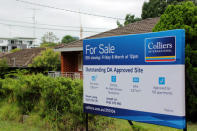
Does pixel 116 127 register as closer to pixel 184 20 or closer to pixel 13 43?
pixel 184 20

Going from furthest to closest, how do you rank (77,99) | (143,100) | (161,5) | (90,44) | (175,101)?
(161,5)
(77,99)
(90,44)
(143,100)
(175,101)

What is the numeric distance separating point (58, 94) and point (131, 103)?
→ 2793 mm

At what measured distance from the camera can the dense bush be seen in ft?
22.5

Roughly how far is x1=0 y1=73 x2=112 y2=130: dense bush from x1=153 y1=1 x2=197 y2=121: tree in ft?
8.51

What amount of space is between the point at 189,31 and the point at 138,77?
3701 millimetres

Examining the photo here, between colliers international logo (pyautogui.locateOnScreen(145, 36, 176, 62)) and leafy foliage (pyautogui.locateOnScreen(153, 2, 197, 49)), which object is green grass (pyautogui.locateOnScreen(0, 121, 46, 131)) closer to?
colliers international logo (pyautogui.locateOnScreen(145, 36, 176, 62))

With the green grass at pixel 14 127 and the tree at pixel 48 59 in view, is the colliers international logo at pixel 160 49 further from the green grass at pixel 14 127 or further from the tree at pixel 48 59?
the tree at pixel 48 59

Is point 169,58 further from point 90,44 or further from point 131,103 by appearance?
point 90,44

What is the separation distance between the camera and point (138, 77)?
15.4 ft

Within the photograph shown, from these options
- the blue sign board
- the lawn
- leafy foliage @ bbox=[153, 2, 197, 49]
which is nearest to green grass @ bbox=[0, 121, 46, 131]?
the lawn

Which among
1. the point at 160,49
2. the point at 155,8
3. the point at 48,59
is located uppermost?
the point at 155,8

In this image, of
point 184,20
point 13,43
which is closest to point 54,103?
point 184,20

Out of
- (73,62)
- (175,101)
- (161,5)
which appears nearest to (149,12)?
(161,5)

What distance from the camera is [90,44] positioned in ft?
18.5
